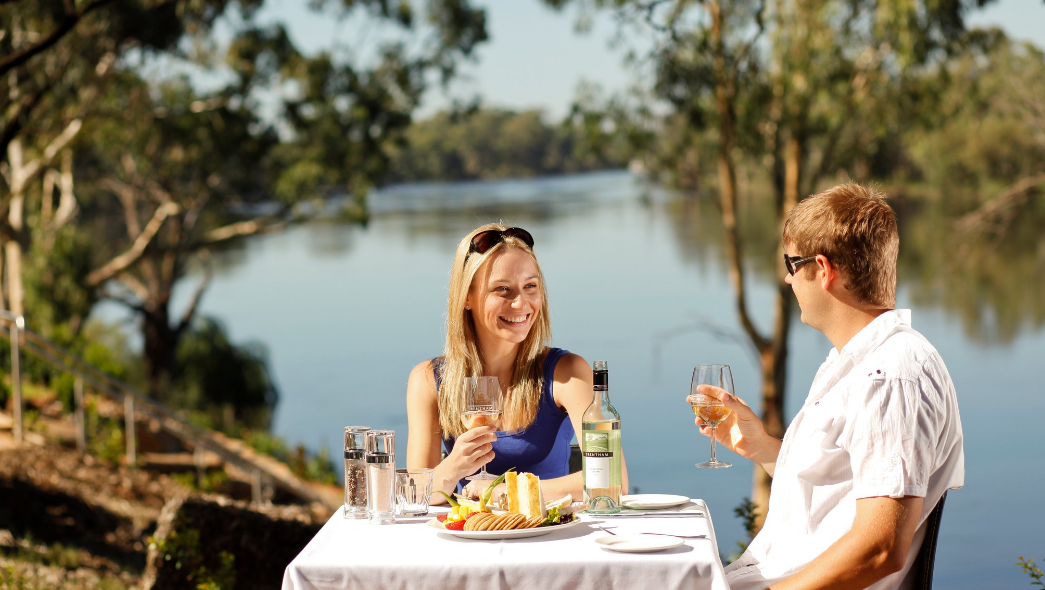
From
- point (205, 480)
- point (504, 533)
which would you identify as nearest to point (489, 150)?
point (205, 480)

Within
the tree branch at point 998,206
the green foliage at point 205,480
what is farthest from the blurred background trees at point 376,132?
the green foliage at point 205,480

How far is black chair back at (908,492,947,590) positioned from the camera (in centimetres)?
204

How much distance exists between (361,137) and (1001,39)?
30.8 ft

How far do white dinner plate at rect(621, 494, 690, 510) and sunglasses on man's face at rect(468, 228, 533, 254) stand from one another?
2.81 ft

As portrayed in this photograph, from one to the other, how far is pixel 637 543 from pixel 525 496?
31cm

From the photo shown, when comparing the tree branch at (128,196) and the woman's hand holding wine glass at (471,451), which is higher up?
the tree branch at (128,196)

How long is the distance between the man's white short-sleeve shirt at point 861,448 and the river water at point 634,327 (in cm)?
134

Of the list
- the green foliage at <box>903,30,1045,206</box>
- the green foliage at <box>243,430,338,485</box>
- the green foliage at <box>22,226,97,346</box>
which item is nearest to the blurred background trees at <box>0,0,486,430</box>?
the green foliage at <box>22,226,97,346</box>

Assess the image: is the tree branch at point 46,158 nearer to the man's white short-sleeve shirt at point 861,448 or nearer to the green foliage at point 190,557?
the green foliage at point 190,557

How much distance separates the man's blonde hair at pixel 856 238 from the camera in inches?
79.2

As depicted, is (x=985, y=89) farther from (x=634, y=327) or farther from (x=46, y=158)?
(x=634, y=327)

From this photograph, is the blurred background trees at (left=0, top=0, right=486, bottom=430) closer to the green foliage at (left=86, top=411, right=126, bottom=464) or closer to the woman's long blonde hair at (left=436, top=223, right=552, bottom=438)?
the green foliage at (left=86, top=411, right=126, bottom=464)

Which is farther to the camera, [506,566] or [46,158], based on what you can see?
[46,158]

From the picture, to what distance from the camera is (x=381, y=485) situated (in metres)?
2.37
